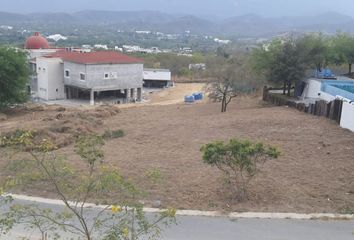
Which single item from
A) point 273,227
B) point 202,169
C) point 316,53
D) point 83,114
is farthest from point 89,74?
point 273,227

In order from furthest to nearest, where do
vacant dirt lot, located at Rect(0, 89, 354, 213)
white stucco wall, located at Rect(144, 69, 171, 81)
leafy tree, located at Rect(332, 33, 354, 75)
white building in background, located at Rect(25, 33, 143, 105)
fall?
white stucco wall, located at Rect(144, 69, 171, 81) → white building in background, located at Rect(25, 33, 143, 105) → leafy tree, located at Rect(332, 33, 354, 75) → vacant dirt lot, located at Rect(0, 89, 354, 213)

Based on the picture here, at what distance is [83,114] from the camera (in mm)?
30875

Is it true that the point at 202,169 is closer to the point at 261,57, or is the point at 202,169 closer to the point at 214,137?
the point at 214,137

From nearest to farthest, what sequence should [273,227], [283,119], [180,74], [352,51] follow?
[273,227]
[283,119]
[352,51]
[180,74]

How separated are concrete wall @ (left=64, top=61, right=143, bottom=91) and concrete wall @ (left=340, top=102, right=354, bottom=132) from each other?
32.0 metres

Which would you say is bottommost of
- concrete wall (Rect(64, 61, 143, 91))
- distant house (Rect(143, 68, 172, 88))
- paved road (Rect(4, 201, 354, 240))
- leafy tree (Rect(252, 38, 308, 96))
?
distant house (Rect(143, 68, 172, 88))

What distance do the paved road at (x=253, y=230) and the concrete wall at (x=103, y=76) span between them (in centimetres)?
3896

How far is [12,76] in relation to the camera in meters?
37.7

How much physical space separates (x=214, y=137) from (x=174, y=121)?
7.15 metres

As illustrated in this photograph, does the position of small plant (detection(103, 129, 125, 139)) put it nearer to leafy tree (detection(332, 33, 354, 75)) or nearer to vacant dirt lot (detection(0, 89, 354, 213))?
vacant dirt lot (detection(0, 89, 354, 213))

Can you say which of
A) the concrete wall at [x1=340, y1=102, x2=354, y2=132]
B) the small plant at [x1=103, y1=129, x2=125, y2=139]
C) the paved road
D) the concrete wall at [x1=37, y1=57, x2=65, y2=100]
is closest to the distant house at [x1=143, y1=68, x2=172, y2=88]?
the concrete wall at [x1=37, y1=57, x2=65, y2=100]

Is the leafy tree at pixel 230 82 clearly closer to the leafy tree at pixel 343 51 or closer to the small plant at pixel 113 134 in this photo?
the leafy tree at pixel 343 51

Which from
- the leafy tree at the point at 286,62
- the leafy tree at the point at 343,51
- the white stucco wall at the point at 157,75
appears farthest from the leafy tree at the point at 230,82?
the white stucco wall at the point at 157,75

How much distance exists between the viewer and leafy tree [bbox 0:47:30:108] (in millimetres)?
37219
